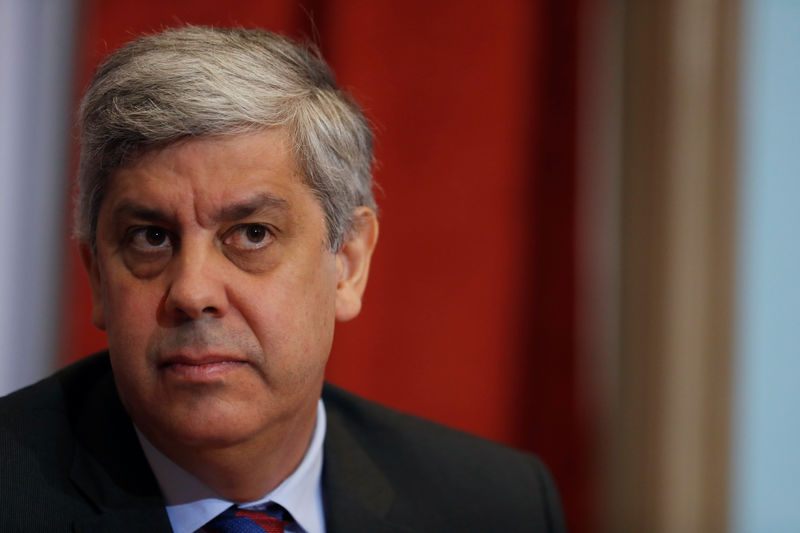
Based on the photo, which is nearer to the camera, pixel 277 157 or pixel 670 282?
pixel 277 157

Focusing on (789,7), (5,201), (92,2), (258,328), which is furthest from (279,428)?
(789,7)

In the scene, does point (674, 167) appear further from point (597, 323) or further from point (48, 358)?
point (48, 358)

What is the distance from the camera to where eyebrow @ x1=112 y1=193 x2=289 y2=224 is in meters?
1.22

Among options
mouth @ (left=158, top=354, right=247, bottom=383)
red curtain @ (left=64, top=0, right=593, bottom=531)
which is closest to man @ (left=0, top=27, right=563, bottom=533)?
mouth @ (left=158, top=354, right=247, bottom=383)

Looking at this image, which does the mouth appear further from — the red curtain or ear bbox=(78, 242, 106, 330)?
the red curtain

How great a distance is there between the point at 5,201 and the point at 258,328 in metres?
1.43

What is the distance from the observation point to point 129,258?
1.25m

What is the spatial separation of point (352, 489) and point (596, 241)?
1.33 m

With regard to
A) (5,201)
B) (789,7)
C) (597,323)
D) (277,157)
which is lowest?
(597,323)

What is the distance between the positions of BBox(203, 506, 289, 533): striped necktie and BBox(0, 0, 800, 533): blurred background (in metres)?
1.16

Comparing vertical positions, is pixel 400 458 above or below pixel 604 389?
above

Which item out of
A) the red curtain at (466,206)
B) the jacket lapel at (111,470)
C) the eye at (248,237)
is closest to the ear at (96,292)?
the jacket lapel at (111,470)

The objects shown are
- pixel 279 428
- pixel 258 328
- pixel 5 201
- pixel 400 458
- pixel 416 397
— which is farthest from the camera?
pixel 416 397

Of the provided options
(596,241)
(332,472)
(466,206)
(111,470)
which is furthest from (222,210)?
(596,241)
